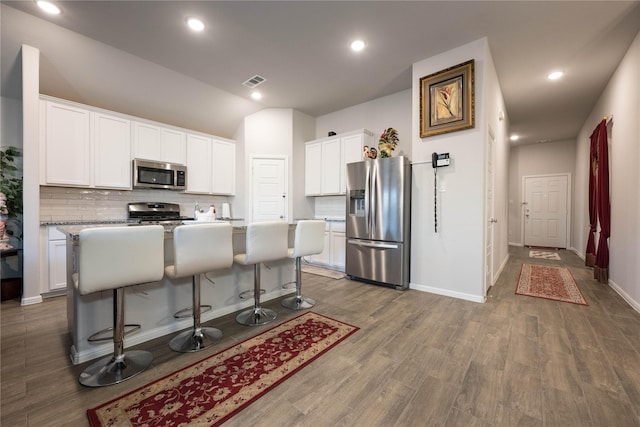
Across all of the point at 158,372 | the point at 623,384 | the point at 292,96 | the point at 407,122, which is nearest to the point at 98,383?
the point at 158,372

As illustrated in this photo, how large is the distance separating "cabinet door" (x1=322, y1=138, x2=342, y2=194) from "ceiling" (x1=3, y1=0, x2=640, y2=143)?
982mm

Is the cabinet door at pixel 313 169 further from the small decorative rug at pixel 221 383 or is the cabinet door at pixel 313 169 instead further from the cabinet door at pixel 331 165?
the small decorative rug at pixel 221 383

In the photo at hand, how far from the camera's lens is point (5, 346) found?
201 cm

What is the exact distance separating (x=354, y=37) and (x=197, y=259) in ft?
9.17

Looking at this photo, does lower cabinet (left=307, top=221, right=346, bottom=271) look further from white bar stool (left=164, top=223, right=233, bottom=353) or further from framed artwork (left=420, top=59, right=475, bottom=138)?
white bar stool (left=164, top=223, right=233, bottom=353)

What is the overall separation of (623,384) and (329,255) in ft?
11.7

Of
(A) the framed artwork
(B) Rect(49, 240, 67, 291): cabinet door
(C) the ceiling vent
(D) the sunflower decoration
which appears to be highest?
(C) the ceiling vent

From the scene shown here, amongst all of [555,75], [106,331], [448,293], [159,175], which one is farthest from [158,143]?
[555,75]

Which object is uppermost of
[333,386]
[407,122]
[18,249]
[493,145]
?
[407,122]

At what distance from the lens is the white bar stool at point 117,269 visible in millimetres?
1484

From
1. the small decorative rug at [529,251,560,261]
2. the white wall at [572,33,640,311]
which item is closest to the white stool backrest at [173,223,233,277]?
the white wall at [572,33,640,311]

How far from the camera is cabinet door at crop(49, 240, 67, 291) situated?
3.10 m

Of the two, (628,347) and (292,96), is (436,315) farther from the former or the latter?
(292,96)

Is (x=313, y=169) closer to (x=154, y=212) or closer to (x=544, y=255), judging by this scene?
(x=154, y=212)
